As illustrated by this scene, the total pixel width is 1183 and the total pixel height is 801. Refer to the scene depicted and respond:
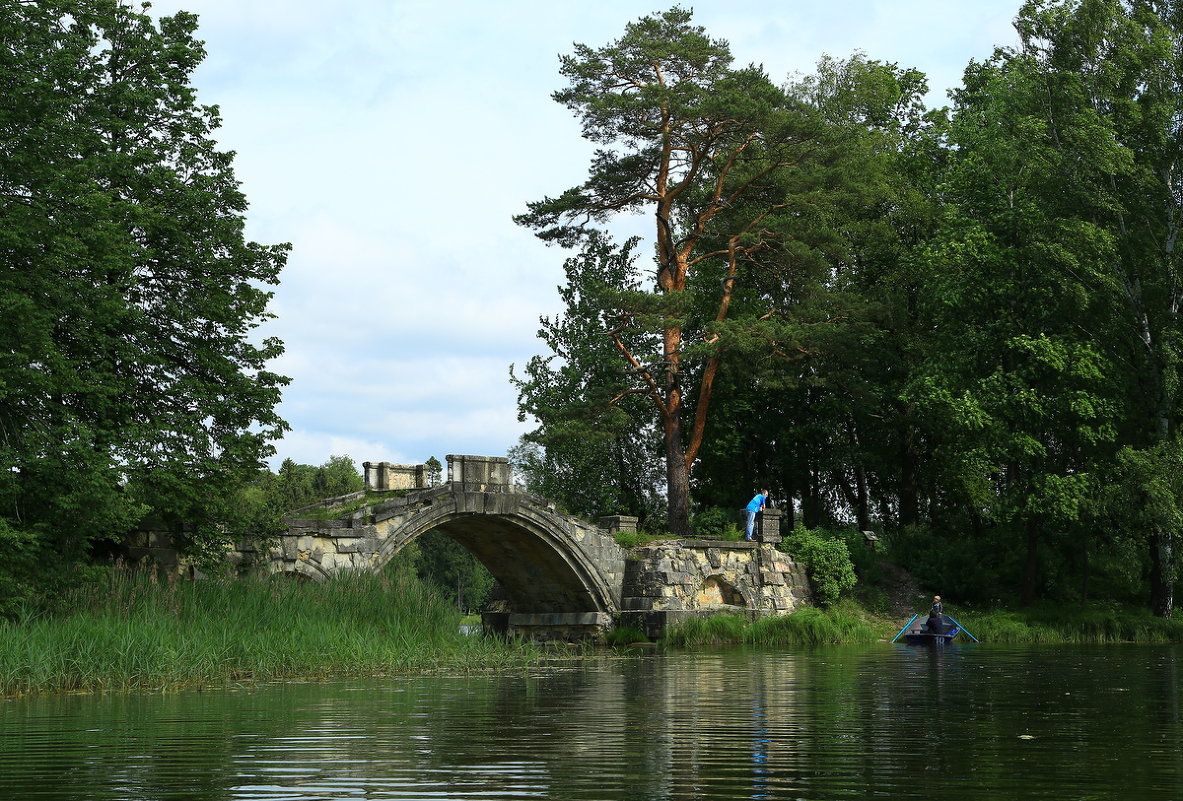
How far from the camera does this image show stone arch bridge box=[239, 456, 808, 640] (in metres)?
27.7

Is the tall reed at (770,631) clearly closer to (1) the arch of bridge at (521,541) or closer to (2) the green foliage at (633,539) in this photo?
(1) the arch of bridge at (521,541)

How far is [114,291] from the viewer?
18422 mm

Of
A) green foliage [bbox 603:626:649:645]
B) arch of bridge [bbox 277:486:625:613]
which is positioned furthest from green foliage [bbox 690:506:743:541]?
green foliage [bbox 603:626:649:645]

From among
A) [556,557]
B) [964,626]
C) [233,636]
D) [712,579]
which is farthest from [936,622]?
[233,636]

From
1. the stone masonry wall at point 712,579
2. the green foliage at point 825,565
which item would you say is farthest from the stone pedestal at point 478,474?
the green foliage at point 825,565

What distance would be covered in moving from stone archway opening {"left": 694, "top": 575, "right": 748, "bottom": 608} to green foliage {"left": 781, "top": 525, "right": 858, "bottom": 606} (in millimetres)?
2406

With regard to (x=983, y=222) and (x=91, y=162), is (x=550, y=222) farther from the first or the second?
(x=91, y=162)

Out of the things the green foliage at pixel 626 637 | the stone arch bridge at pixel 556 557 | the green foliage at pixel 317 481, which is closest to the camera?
the stone arch bridge at pixel 556 557

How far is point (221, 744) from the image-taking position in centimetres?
842

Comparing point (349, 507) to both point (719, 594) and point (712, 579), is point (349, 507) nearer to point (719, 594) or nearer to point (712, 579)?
point (712, 579)

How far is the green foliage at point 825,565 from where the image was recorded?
34.2 metres

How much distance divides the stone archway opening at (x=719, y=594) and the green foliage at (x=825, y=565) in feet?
7.89

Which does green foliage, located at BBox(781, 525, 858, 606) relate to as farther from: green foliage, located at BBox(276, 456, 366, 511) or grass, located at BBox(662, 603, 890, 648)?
green foliage, located at BBox(276, 456, 366, 511)

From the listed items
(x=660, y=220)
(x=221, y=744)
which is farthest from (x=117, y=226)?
(x=660, y=220)
